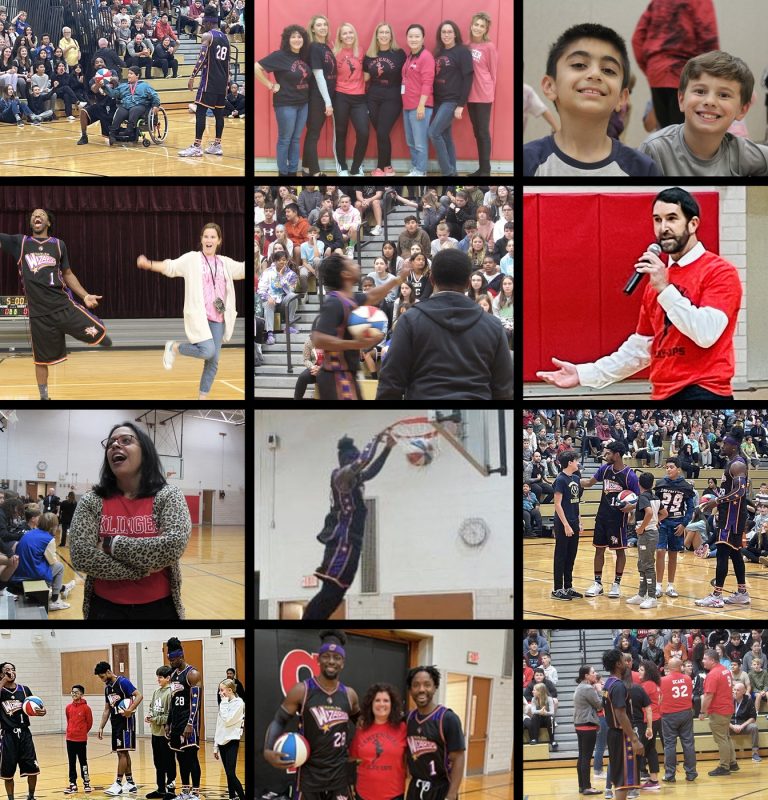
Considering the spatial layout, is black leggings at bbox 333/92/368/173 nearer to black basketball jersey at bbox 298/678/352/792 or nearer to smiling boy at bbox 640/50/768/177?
smiling boy at bbox 640/50/768/177

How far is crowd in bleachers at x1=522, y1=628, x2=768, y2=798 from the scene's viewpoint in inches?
200

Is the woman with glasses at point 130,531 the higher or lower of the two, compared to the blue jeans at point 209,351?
lower

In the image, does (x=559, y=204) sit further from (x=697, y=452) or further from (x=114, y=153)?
(x=114, y=153)

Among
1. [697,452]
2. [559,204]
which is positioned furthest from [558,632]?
[559,204]

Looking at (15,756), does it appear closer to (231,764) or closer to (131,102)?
(231,764)

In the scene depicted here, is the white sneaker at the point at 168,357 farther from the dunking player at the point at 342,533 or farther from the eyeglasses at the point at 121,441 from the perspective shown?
the dunking player at the point at 342,533

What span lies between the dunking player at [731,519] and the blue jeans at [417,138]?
196cm

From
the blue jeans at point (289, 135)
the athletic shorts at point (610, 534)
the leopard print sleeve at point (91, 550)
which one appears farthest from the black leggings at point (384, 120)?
the leopard print sleeve at point (91, 550)

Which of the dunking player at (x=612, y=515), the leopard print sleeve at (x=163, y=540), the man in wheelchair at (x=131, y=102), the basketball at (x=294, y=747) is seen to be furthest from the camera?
the man in wheelchair at (x=131, y=102)

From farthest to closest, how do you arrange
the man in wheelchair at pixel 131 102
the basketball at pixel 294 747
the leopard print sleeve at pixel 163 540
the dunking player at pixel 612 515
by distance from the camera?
the man in wheelchair at pixel 131 102 < the dunking player at pixel 612 515 < the leopard print sleeve at pixel 163 540 < the basketball at pixel 294 747

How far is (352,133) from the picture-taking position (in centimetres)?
519

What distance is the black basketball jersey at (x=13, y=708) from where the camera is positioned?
5074 mm

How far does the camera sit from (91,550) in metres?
5.04

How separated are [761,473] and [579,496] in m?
0.89
